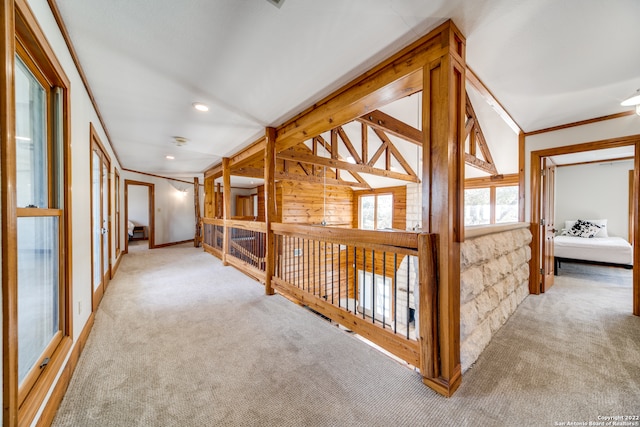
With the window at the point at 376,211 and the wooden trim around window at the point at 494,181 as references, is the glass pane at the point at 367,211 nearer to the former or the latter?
the window at the point at 376,211

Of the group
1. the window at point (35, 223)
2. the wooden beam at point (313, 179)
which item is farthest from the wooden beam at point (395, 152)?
the window at point (35, 223)

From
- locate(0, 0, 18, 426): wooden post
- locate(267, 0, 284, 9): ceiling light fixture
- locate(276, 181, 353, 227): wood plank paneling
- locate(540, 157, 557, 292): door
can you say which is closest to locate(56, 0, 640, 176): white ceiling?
locate(267, 0, 284, 9): ceiling light fixture

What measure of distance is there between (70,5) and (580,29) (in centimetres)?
309

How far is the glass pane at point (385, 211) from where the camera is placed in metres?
7.95

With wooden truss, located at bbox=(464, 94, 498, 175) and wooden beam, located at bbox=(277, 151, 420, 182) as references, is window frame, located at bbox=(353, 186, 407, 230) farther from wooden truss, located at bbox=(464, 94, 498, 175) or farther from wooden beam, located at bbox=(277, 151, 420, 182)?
wooden truss, located at bbox=(464, 94, 498, 175)

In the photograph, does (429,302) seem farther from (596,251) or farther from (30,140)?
(596,251)

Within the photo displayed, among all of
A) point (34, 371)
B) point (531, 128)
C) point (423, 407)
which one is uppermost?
point (531, 128)

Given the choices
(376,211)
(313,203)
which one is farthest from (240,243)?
(376,211)

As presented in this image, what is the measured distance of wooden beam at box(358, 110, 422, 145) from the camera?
3.26 m

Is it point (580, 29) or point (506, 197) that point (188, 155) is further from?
point (506, 197)

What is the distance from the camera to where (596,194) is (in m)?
5.47

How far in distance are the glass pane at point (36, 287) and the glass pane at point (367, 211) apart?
7.64 meters

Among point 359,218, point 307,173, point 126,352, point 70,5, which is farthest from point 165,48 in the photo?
point 359,218

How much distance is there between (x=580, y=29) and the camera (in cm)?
152
